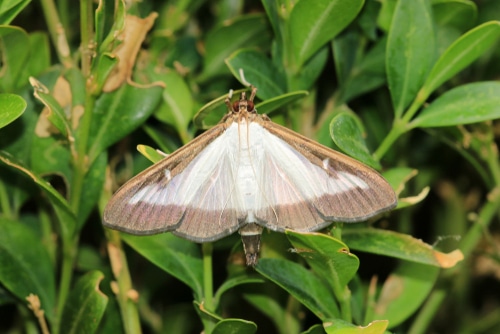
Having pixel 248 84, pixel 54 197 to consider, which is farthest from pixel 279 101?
pixel 54 197

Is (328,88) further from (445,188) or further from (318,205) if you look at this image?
(318,205)

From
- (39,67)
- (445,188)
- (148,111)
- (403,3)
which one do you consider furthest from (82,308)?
(445,188)

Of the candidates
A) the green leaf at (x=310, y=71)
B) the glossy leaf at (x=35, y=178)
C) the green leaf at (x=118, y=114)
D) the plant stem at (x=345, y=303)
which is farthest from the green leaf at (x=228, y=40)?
the plant stem at (x=345, y=303)

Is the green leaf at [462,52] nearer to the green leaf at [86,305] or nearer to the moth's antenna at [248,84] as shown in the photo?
the moth's antenna at [248,84]

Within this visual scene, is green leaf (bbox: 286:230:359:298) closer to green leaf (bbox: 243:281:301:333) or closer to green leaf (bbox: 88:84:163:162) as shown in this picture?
green leaf (bbox: 243:281:301:333)

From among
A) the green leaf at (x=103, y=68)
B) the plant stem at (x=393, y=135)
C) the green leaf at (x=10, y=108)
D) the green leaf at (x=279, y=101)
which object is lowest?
the plant stem at (x=393, y=135)

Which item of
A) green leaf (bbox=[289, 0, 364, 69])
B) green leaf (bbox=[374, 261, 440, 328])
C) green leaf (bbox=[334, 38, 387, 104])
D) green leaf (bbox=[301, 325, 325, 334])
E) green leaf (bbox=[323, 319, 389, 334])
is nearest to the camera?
green leaf (bbox=[323, 319, 389, 334])

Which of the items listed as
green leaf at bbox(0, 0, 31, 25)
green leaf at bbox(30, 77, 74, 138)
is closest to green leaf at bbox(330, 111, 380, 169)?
green leaf at bbox(30, 77, 74, 138)

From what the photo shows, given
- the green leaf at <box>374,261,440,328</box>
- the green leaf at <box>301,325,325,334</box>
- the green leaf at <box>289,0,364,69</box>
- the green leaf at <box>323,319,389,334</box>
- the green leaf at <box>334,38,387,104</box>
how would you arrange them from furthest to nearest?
the green leaf at <box>334,38,387,104</box> → the green leaf at <box>374,261,440,328</box> → the green leaf at <box>289,0,364,69</box> → the green leaf at <box>301,325,325,334</box> → the green leaf at <box>323,319,389,334</box>
